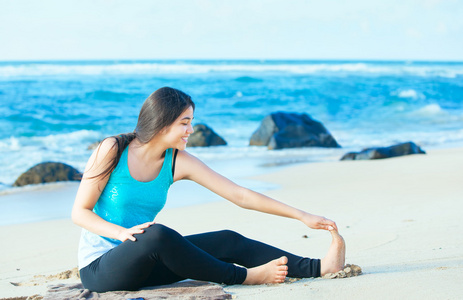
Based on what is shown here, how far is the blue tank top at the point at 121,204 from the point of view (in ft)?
11.0

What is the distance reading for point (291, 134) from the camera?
547 inches

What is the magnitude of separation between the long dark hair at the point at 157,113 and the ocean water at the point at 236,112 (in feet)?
20.5

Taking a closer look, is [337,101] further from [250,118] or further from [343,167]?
[343,167]

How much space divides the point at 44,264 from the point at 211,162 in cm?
674

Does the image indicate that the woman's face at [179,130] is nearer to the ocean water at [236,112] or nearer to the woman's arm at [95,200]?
the woman's arm at [95,200]

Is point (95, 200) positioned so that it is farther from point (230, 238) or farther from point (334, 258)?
point (334, 258)

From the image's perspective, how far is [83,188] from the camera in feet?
10.8

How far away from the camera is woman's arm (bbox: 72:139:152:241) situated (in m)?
3.21

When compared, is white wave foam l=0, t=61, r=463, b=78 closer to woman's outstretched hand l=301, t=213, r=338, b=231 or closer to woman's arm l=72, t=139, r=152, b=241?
woman's arm l=72, t=139, r=152, b=241

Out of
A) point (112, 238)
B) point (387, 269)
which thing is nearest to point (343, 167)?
point (387, 269)

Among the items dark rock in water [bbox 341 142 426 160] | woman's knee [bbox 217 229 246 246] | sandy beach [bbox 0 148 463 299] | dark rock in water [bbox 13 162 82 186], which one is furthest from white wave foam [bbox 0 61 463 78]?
woman's knee [bbox 217 229 246 246]

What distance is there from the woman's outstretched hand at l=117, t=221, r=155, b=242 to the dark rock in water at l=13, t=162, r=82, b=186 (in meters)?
6.27

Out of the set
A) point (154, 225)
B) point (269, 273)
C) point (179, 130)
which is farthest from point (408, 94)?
point (154, 225)

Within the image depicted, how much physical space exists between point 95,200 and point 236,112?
828 inches
